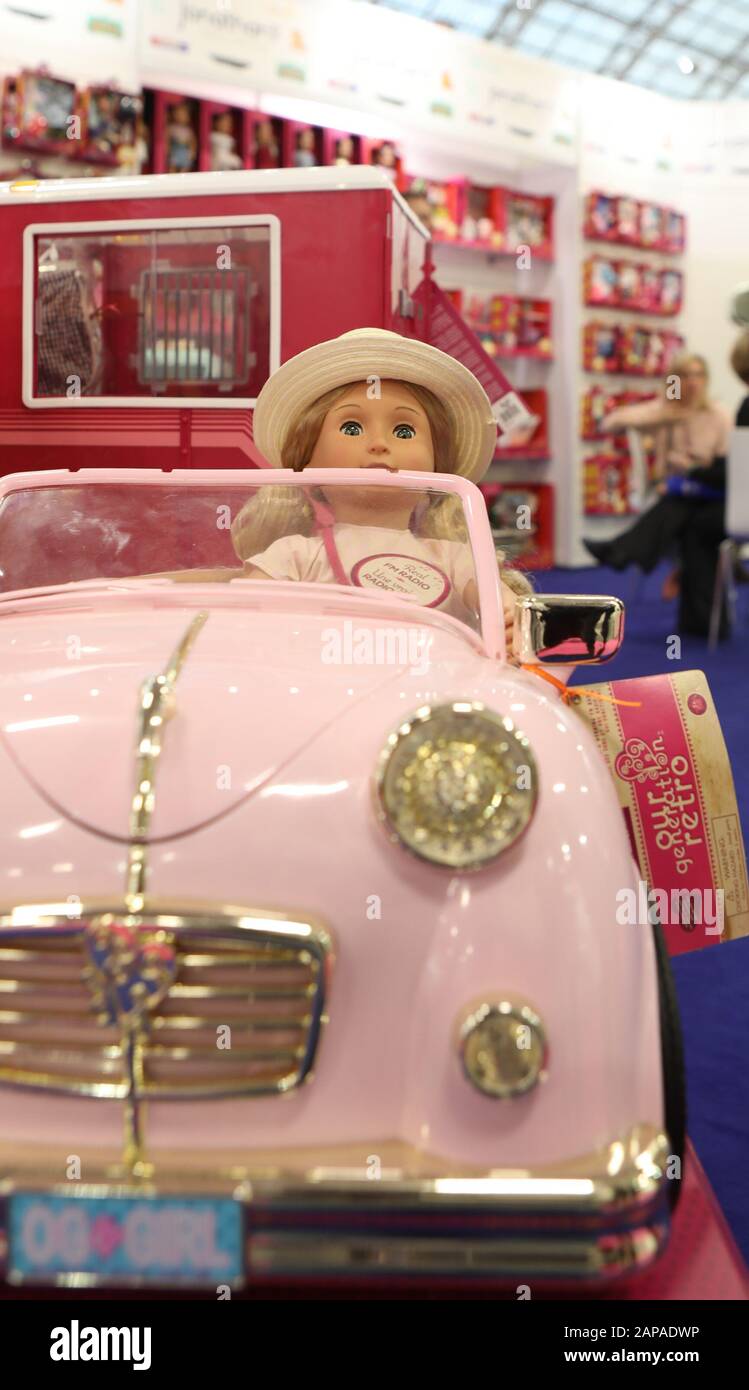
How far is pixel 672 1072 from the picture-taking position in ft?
4.83

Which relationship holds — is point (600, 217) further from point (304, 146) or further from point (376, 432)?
point (376, 432)

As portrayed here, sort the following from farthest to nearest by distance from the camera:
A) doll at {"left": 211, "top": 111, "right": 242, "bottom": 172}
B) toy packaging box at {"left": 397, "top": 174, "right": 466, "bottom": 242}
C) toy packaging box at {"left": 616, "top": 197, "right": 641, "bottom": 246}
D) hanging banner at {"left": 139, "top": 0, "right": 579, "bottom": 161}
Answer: toy packaging box at {"left": 616, "top": 197, "right": 641, "bottom": 246} → toy packaging box at {"left": 397, "top": 174, "right": 466, "bottom": 242} → doll at {"left": 211, "top": 111, "right": 242, "bottom": 172} → hanging banner at {"left": 139, "top": 0, "right": 579, "bottom": 161}

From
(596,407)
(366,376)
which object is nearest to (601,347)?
(596,407)

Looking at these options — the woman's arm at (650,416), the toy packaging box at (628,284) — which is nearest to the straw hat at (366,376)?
the woman's arm at (650,416)

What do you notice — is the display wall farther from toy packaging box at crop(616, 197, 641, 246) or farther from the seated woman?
the seated woman

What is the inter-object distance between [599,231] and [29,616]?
31.9 feet

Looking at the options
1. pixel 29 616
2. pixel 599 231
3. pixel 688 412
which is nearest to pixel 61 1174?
pixel 29 616

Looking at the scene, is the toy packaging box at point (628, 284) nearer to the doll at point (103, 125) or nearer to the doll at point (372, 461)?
the doll at point (103, 125)

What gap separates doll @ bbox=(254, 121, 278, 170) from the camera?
26.5 ft

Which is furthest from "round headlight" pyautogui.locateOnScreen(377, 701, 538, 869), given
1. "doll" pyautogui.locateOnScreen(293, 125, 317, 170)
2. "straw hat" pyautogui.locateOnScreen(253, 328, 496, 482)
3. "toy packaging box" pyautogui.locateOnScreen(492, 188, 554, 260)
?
"toy packaging box" pyautogui.locateOnScreen(492, 188, 554, 260)

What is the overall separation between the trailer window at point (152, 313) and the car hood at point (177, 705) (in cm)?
255

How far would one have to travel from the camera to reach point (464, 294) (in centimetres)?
1004

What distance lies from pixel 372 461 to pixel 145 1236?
1.55 m
